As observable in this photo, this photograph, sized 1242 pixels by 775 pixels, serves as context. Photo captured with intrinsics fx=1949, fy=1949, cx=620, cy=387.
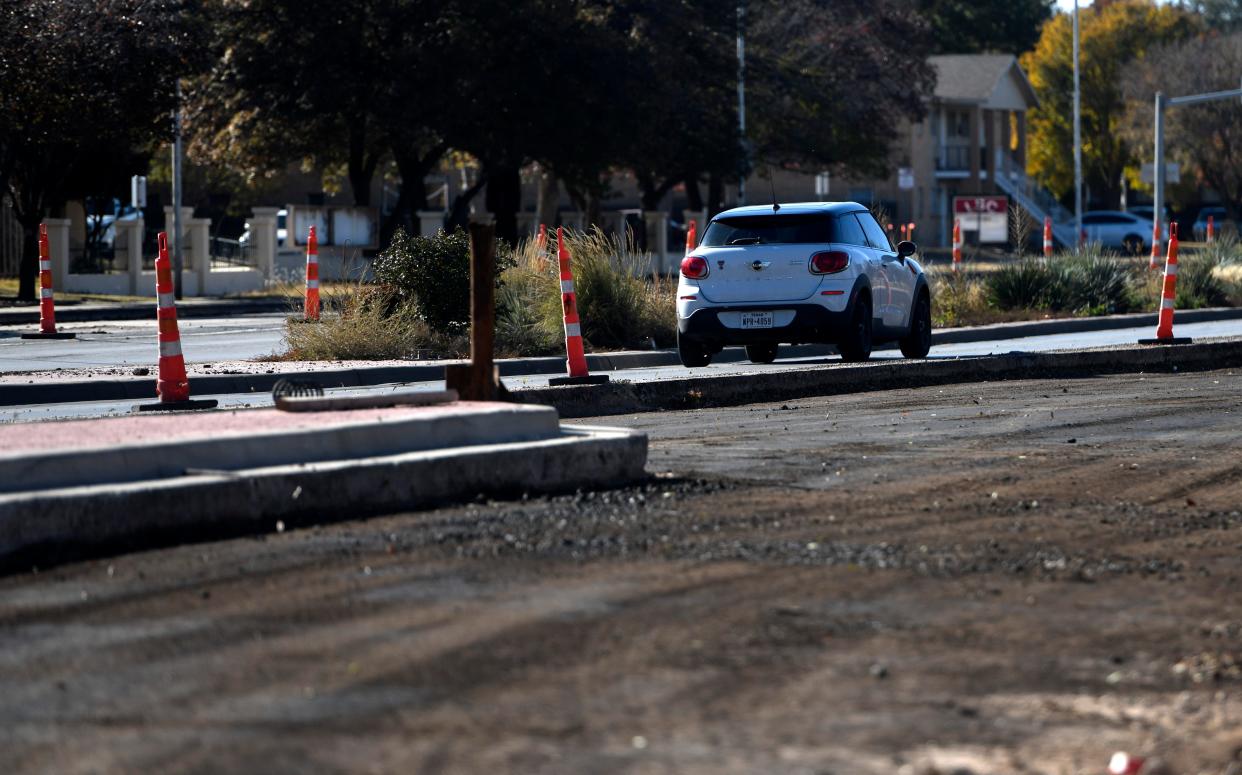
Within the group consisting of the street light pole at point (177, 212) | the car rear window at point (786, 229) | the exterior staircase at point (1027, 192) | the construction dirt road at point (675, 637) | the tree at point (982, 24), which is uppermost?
the tree at point (982, 24)

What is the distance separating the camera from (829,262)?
1819cm

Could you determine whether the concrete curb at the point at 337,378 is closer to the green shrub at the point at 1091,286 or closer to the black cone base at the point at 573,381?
the black cone base at the point at 573,381

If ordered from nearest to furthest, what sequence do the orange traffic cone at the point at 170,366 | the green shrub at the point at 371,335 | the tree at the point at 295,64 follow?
the orange traffic cone at the point at 170,366 < the green shrub at the point at 371,335 < the tree at the point at 295,64

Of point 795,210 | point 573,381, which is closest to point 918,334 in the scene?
point 795,210

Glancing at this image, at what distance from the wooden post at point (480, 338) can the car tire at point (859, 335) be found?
7.79 m

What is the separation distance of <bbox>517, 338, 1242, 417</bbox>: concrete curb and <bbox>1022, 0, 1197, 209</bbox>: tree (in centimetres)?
7354

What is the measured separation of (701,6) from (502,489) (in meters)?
42.0

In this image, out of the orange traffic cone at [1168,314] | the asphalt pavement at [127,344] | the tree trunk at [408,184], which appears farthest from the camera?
the tree trunk at [408,184]

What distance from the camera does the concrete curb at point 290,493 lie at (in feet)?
24.1

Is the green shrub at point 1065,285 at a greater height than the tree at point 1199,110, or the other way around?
the tree at point 1199,110

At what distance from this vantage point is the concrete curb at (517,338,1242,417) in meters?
13.9

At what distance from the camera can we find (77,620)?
618 cm

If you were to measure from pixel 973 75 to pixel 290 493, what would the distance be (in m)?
80.1

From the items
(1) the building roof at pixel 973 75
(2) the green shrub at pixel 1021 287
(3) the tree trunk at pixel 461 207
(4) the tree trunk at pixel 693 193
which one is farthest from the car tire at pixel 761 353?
(1) the building roof at pixel 973 75
